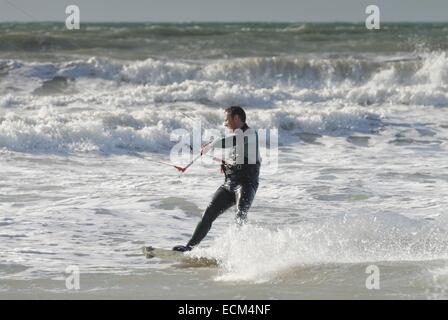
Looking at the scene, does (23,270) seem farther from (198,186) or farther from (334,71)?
(334,71)

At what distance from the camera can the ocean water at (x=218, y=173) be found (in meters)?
8.43

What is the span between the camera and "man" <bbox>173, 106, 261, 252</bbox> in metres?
8.94

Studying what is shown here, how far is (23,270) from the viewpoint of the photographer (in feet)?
28.5

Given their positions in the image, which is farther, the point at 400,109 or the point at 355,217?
the point at 400,109

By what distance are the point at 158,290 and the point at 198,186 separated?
5384mm

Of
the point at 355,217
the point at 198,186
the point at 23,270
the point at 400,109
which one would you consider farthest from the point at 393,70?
the point at 23,270

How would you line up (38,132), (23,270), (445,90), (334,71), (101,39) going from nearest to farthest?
(23,270) → (38,132) → (445,90) → (334,71) → (101,39)

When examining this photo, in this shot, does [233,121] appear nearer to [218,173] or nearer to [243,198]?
[243,198]

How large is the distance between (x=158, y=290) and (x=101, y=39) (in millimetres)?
26581

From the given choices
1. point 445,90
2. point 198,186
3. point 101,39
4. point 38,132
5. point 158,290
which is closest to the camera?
point 158,290

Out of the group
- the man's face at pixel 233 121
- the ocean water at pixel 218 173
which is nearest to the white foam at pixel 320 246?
the ocean water at pixel 218 173

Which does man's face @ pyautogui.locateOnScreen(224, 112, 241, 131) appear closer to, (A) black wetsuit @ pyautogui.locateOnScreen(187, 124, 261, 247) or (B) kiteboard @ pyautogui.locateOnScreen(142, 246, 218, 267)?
(A) black wetsuit @ pyautogui.locateOnScreen(187, 124, 261, 247)

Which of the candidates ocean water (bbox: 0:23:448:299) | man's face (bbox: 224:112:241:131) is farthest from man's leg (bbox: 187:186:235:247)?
man's face (bbox: 224:112:241:131)

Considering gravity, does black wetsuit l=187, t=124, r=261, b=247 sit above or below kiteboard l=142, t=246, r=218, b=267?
above
